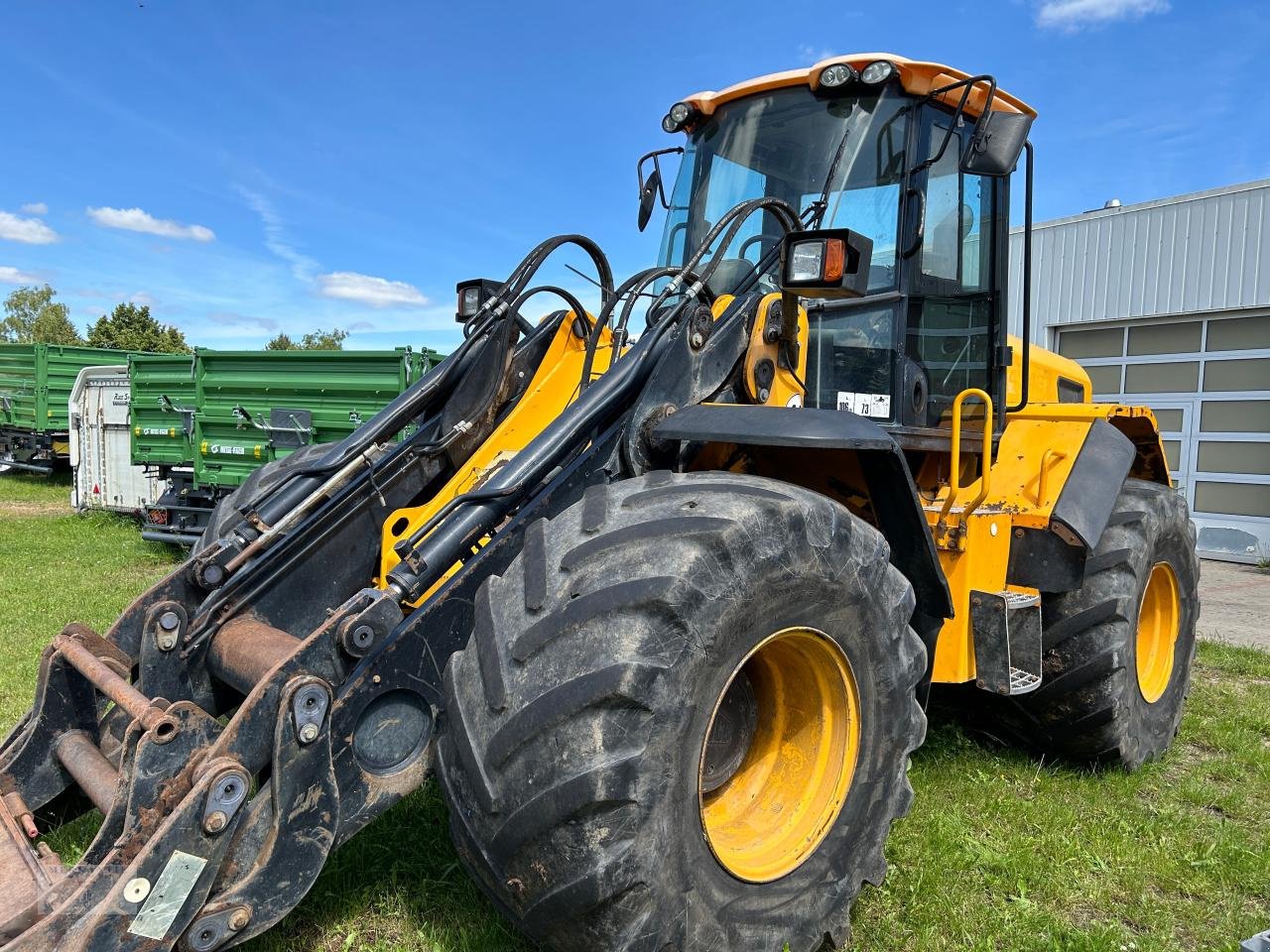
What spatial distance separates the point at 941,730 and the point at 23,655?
212 inches

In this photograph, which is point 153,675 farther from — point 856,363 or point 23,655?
point 23,655

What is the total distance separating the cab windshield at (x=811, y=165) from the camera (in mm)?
3617

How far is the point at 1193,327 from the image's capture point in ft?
39.3

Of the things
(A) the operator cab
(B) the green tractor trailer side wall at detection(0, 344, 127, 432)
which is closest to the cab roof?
(A) the operator cab

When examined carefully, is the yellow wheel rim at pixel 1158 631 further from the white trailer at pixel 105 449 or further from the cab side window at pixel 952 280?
the white trailer at pixel 105 449

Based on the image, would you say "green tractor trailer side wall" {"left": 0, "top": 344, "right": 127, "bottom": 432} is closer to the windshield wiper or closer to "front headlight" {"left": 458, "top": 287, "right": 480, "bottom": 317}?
"front headlight" {"left": 458, "top": 287, "right": 480, "bottom": 317}

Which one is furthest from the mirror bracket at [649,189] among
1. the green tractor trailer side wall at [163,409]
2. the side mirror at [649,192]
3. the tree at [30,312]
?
the tree at [30,312]

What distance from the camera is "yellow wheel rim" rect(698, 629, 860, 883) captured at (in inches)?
103

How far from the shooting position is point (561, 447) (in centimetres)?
273

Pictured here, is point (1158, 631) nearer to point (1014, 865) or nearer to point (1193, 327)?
point (1014, 865)

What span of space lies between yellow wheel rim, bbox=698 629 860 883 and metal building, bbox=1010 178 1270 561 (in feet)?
33.1

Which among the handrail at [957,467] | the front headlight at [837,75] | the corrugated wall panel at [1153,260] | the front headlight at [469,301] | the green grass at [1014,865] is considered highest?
the corrugated wall panel at [1153,260]

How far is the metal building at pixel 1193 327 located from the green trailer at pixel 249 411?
906 cm

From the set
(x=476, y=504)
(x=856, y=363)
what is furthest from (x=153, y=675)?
(x=856, y=363)
